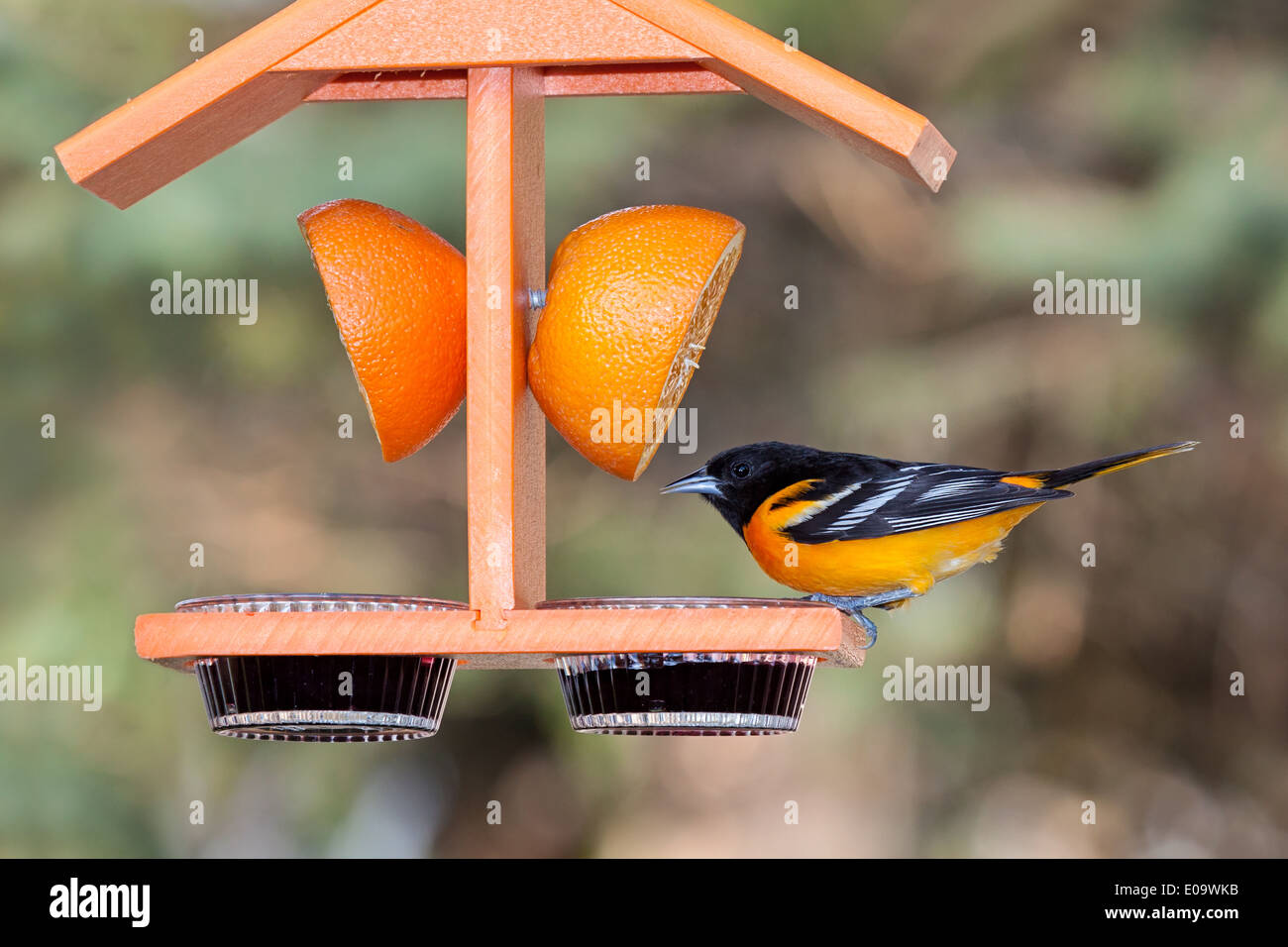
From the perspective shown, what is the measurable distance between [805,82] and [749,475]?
0.71 meters

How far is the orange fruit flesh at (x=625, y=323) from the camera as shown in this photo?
6.63ft

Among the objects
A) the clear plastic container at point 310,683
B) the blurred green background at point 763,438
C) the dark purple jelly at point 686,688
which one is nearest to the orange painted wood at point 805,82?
the dark purple jelly at point 686,688

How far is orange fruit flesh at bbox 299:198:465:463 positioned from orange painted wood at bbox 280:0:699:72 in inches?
9.5

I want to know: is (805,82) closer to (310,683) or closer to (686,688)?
(686,688)

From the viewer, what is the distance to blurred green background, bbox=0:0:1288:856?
14.1 feet

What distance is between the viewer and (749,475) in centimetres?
245

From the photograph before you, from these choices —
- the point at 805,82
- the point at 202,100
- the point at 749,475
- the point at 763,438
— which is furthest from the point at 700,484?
the point at 763,438

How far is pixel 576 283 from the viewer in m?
2.06

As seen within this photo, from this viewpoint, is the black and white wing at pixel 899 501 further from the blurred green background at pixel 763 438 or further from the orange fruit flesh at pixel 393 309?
the blurred green background at pixel 763 438

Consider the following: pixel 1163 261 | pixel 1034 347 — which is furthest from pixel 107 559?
Result: pixel 1163 261

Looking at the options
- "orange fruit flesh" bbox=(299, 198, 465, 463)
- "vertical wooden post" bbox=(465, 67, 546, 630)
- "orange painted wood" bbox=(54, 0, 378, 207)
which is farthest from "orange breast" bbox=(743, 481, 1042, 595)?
"orange painted wood" bbox=(54, 0, 378, 207)

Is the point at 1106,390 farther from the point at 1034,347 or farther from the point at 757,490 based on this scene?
the point at 757,490

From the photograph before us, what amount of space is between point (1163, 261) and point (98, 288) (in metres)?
3.26

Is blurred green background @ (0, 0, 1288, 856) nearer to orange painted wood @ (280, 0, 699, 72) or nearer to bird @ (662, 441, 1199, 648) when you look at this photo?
bird @ (662, 441, 1199, 648)
